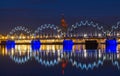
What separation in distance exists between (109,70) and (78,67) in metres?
2.38

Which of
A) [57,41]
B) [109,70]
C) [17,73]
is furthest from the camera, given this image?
[57,41]

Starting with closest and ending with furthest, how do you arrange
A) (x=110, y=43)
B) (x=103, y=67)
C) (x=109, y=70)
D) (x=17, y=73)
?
(x=17, y=73)
(x=109, y=70)
(x=103, y=67)
(x=110, y=43)

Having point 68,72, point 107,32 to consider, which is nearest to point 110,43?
point 107,32

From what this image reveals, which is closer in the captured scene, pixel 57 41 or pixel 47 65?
pixel 47 65

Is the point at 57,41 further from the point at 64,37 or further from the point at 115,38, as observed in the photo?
the point at 115,38

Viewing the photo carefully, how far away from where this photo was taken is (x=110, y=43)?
226ft

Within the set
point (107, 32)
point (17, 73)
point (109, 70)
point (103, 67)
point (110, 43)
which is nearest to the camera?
point (17, 73)

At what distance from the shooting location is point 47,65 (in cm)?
2802

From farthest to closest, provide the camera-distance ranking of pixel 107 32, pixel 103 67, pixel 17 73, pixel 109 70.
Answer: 1. pixel 107 32
2. pixel 103 67
3. pixel 109 70
4. pixel 17 73

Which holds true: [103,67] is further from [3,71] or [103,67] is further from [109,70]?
[3,71]

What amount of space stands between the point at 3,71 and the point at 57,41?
210ft

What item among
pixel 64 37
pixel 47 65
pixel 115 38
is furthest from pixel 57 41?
pixel 47 65

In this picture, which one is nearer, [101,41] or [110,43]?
[110,43]

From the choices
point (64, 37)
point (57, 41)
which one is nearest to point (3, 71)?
point (64, 37)
